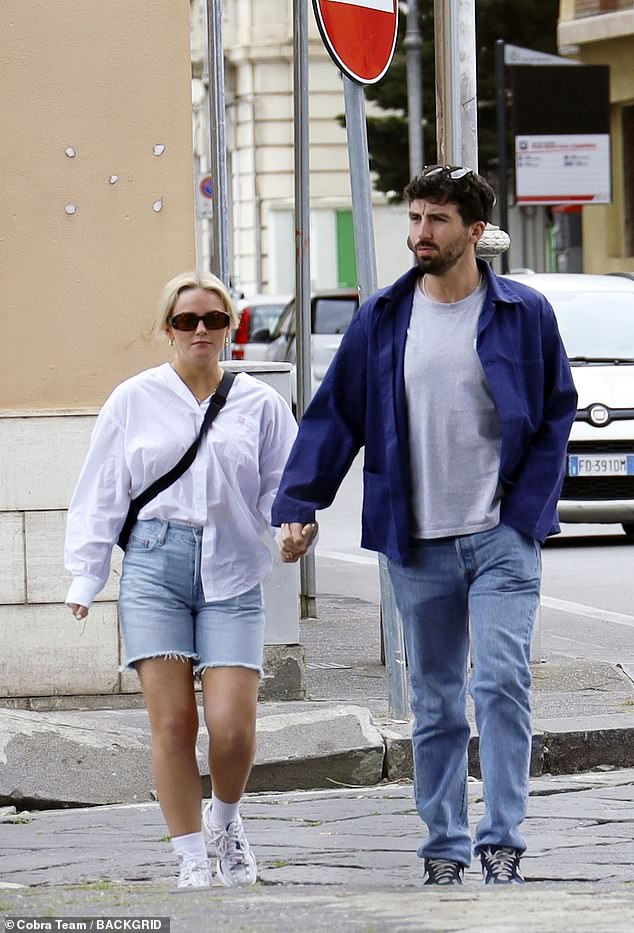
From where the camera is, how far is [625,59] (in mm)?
33875

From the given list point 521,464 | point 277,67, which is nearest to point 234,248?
point 277,67

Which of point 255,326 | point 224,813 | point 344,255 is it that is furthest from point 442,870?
point 344,255

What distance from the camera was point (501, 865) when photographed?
508cm

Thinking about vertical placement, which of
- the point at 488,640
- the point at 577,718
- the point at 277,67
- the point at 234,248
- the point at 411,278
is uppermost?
the point at 277,67

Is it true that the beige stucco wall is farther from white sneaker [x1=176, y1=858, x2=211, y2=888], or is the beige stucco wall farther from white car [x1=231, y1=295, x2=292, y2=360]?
white car [x1=231, y1=295, x2=292, y2=360]

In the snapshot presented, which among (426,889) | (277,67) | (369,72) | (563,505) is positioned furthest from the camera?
(277,67)

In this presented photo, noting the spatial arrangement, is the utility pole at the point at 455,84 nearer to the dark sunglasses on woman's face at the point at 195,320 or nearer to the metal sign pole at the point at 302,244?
the metal sign pole at the point at 302,244

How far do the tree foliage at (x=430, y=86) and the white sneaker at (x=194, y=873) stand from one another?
100 ft

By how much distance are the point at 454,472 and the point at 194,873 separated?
1.23m

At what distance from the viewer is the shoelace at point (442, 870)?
17.1 ft

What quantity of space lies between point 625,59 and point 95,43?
2696cm

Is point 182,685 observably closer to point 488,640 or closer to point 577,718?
point 488,640

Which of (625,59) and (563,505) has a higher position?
(625,59)

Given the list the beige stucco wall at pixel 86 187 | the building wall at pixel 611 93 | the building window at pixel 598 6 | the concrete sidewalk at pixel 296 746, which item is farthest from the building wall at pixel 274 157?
the concrete sidewalk at pixel 296 746
